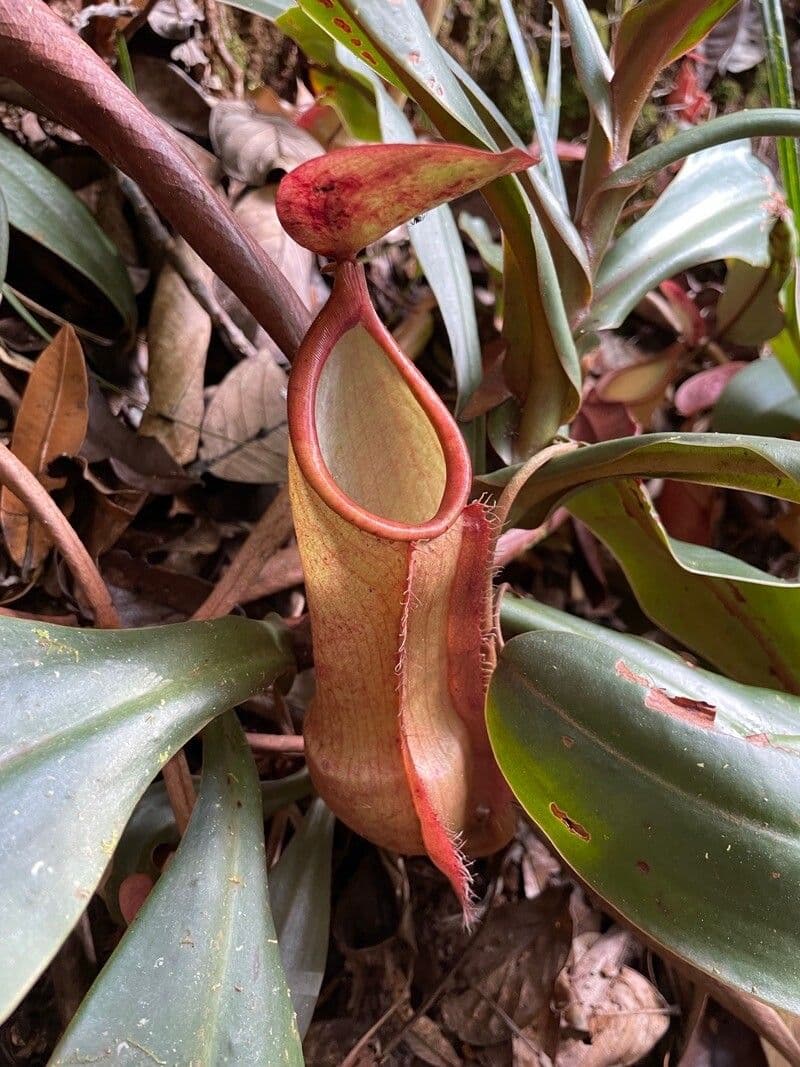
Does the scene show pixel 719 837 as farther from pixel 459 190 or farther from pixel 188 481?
pixel 188 481

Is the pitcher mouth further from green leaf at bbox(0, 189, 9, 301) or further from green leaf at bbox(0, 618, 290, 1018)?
green leaf at bbox(0, 189, 9, 301)

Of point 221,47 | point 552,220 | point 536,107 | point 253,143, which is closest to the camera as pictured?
point 552,220

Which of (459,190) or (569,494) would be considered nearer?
(459,190)

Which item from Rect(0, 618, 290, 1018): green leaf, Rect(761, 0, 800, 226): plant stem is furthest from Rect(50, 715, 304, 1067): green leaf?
Rect(761, 0, 800, 226): plant stem

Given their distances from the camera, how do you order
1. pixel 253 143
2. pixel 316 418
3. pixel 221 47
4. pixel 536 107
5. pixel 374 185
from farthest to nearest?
pixel 221 47 → pixel 253 143 → pixel 536 107 → pixel 316 418 → pixel 374 185

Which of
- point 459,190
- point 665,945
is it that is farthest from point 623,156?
point 665,945

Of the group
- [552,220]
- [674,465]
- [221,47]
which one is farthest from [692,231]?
[221,47]

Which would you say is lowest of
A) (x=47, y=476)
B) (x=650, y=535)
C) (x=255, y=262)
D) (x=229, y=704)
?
(x=650, y=535)

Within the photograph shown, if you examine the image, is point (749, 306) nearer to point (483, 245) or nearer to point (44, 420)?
point (483, 245)
